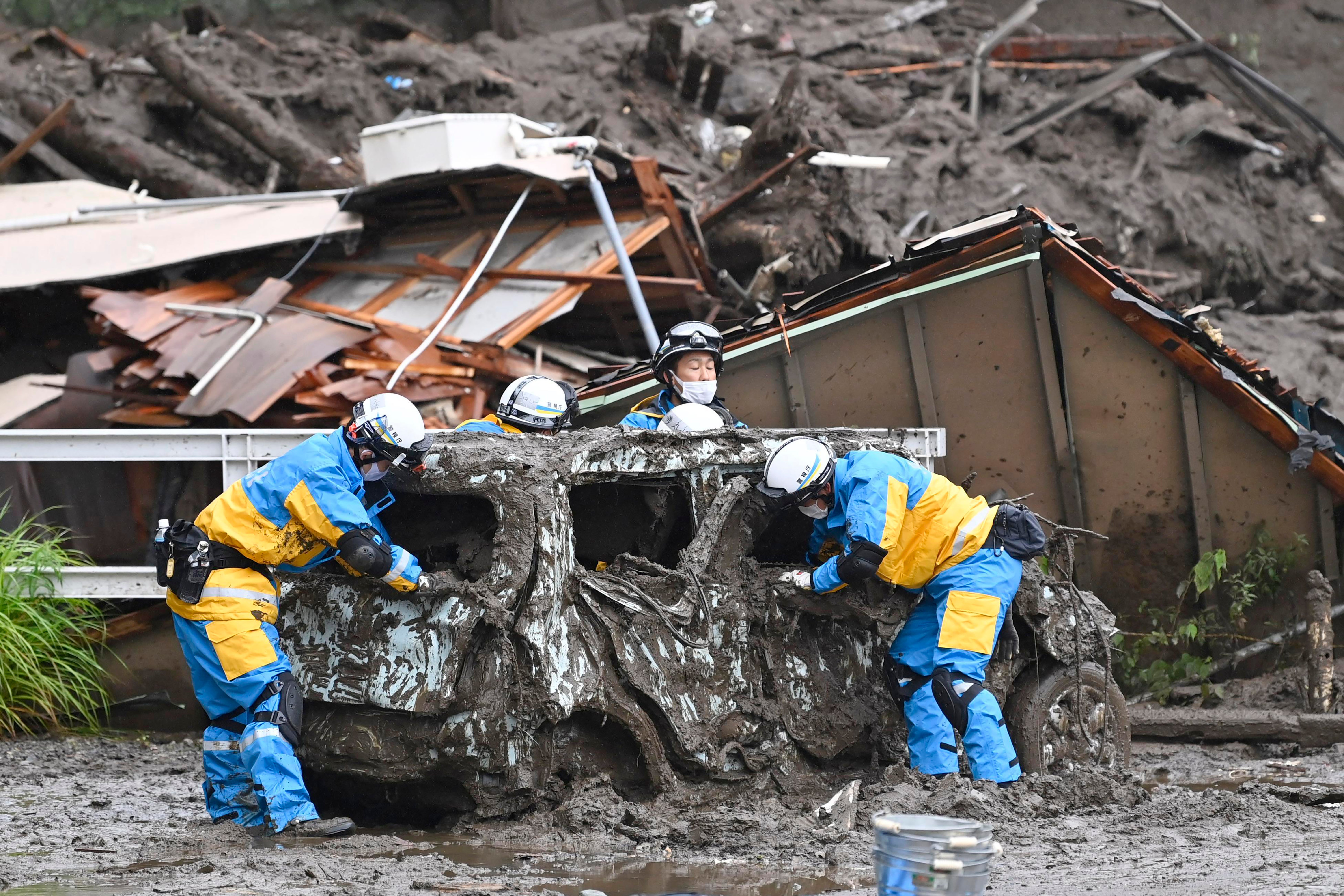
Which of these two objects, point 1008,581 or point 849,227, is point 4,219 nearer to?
point 849,227

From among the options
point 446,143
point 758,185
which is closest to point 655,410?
point 446,143

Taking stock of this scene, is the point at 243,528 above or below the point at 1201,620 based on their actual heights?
above

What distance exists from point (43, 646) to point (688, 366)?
371 cm

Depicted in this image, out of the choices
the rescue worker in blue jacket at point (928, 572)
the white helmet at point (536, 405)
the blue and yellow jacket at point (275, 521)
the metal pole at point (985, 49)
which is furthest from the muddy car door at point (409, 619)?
the metal pole at point (985, 49)

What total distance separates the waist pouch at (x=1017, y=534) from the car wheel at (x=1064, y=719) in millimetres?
557

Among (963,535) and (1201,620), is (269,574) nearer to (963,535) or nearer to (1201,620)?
(963,535)

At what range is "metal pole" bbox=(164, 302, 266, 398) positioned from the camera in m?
7.83

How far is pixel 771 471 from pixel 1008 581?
1135mm

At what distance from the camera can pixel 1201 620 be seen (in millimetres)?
7527

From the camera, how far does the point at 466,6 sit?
16516 mm

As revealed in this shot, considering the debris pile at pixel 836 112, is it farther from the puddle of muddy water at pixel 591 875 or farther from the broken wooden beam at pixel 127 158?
the puddle of muddy water at pixel 591 875

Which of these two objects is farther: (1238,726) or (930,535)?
(1238,726)

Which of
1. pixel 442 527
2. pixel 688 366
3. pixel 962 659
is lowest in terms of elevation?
pixel 962 659

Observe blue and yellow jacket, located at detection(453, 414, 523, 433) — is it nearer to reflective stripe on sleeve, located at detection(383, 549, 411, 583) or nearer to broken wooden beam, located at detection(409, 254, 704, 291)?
reflective stripe on sleeve, located at detection(383, 549, 411, 583)
